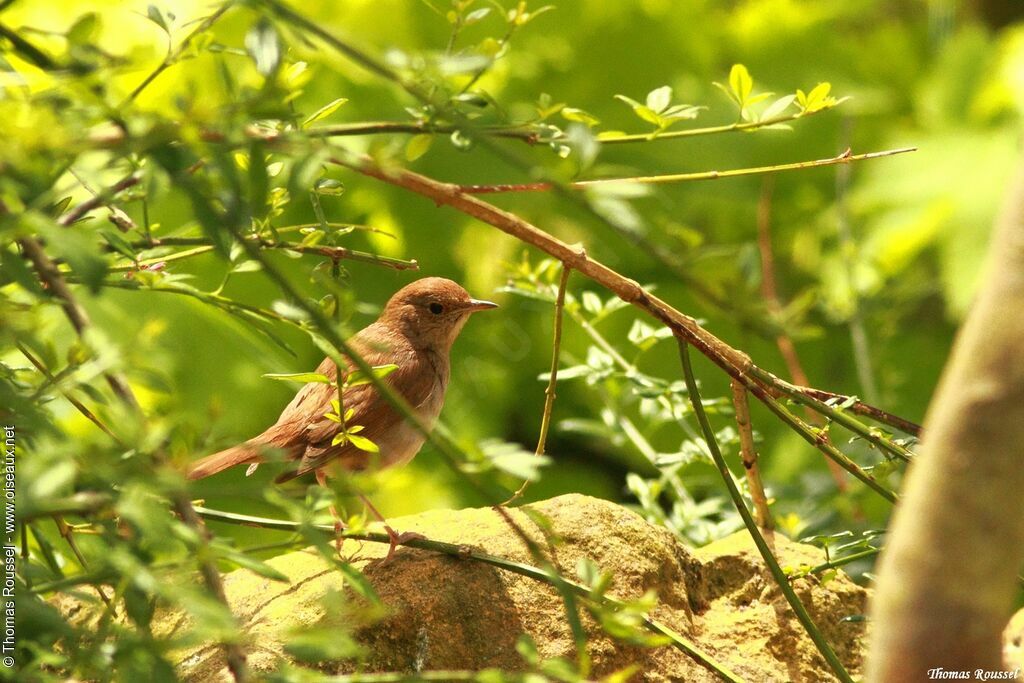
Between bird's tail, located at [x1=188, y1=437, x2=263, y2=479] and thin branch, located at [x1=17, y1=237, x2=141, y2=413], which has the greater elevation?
thin branch, located at [x1=17, y1=237, x2=141, y2=413]

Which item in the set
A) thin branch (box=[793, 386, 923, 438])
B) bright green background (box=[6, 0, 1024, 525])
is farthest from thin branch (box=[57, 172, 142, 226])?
bright green background (box=[6, 0, 1024, 525])

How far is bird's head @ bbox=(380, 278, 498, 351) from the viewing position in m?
3.32

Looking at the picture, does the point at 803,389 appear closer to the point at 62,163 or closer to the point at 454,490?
the point at 62,163

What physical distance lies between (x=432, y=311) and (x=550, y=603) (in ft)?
4.72

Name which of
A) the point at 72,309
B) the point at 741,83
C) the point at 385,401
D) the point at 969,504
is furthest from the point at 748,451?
the point at 72,309

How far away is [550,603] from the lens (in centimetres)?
208

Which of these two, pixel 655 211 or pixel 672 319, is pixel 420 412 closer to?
pixel 672 319

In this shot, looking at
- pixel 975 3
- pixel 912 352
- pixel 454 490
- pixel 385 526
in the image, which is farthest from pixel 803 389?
pixel 975 3

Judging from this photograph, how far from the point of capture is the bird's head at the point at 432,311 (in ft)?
10.9

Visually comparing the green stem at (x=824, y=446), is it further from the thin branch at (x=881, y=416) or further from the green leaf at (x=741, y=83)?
the green leaf at (x=741, y=83)

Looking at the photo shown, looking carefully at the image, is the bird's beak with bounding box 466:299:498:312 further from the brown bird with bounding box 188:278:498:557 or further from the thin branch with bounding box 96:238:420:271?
the thin branch with bounding box 96:238:420:271

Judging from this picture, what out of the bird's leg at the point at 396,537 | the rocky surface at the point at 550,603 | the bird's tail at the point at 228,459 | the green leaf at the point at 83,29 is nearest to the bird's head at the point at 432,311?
the bird's tail at the point at 228,459

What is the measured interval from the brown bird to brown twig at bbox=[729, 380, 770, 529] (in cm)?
66

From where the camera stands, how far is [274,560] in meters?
2.26
